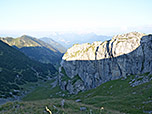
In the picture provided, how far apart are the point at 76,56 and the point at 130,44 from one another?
1938 inches

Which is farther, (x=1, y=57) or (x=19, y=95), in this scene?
(x=1, y=57)

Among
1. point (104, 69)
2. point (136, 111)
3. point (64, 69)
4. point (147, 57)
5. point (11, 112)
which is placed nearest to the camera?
point (11, 112)

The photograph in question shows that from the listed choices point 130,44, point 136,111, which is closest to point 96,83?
point 130,44

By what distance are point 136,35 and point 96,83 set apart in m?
38.7

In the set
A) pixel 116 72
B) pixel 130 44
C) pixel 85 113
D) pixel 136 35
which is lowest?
pixel 116 72

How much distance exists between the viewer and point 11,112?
20.7 metres

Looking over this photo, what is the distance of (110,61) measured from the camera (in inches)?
3189

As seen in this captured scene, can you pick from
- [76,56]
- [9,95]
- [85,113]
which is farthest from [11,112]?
[9,95]

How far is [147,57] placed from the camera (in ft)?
216

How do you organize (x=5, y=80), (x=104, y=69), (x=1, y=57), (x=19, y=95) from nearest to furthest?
1. (x=104, y=69)
2. (x=19, y=95)
3. (x=5, y=80)
4. (x=1, y=57)

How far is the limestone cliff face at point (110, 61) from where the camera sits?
6894 centimetres

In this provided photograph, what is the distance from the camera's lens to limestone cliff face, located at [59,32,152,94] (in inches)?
2714

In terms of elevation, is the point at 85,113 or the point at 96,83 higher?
the point at 85,113

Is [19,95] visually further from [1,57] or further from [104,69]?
[1,57]
